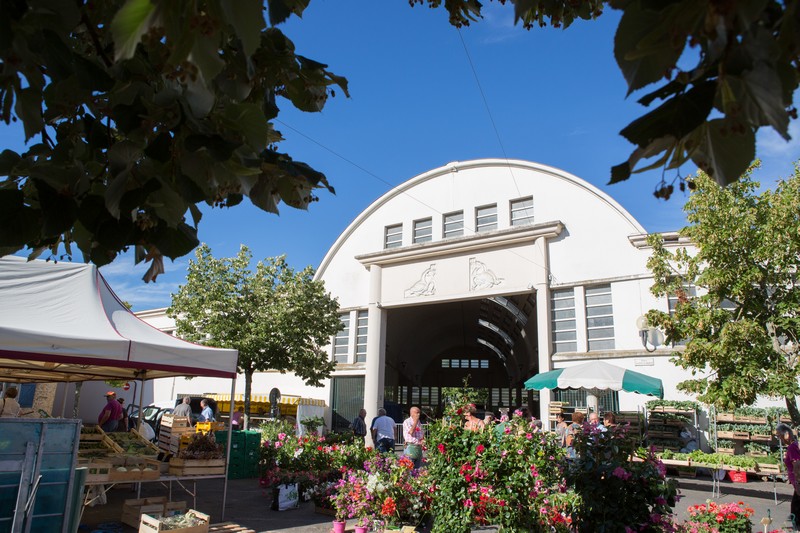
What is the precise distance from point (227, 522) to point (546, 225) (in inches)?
573

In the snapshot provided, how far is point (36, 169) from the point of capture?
174cm

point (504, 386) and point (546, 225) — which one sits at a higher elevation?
point (546, 225)

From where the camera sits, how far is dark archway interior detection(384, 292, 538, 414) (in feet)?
89.8

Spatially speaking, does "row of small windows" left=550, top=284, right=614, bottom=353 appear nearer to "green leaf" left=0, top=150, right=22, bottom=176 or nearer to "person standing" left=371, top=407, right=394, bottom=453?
"person standing" left=371, top=407, right=394, bottom=453

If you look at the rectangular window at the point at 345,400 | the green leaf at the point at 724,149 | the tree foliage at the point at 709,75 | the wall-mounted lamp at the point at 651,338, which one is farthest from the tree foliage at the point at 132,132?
the rectangular window at the point at 345,400

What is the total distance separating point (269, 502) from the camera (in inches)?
411

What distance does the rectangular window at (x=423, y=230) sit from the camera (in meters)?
22.6

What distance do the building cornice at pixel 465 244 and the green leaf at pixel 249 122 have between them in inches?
722

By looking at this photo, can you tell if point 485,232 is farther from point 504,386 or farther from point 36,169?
point 504,386

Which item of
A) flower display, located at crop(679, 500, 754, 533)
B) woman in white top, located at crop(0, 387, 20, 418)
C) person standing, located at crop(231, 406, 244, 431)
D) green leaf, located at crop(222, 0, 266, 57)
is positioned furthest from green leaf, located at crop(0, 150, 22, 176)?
person standing, located at crop(231, 406, 244, 431)

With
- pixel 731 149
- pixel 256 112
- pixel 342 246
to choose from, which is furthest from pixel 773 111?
pixel 342 246

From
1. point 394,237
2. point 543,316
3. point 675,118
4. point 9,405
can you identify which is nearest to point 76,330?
point 9,405

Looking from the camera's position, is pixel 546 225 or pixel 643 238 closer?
pixel 643 238

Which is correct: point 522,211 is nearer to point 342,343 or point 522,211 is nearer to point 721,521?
point 342,343
